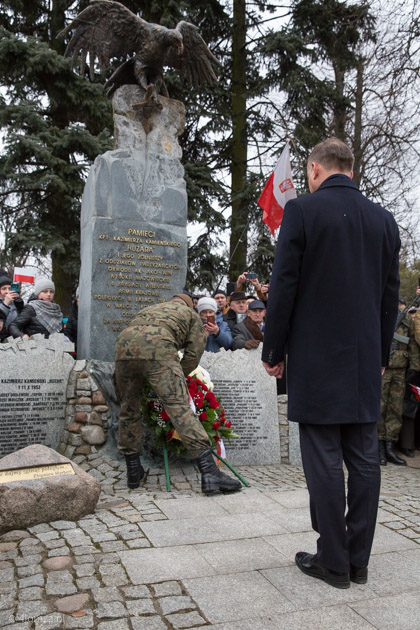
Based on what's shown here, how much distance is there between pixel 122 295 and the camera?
5.80 meters

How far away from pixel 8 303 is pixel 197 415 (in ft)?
9.22

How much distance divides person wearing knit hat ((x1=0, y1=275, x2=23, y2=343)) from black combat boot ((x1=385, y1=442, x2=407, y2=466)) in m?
4.59

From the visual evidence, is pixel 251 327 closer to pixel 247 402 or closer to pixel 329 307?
pixel 247 402

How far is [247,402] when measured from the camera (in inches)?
236

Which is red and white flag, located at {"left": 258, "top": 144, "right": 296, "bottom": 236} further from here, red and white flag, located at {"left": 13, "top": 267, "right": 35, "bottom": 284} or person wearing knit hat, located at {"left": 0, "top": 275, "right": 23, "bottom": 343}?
person wearing knit hat, located at {"left": 0, "top": 275, "right": 23, "bottom": 343}

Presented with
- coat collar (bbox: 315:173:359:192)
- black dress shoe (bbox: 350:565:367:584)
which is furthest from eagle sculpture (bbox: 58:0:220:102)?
black dress shoe (bbox: 350:565:367:584)

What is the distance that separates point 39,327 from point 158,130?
2630 mm

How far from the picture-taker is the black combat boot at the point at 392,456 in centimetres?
645

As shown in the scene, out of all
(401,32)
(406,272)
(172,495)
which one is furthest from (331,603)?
(406,272)

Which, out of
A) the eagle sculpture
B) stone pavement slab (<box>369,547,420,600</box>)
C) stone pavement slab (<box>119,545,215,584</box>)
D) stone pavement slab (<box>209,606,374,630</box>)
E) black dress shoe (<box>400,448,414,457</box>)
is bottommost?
black dress shoe (<box>400,448,414,457</box>)

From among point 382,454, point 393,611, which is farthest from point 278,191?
point 393,611

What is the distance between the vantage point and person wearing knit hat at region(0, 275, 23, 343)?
6.00 m

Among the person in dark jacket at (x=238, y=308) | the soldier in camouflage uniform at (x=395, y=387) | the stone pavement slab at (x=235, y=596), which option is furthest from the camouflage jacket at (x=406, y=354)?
the stone pavement slab at (x=235, y=596)

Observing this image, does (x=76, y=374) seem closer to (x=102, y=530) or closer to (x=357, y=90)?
(x=102, y=530)
